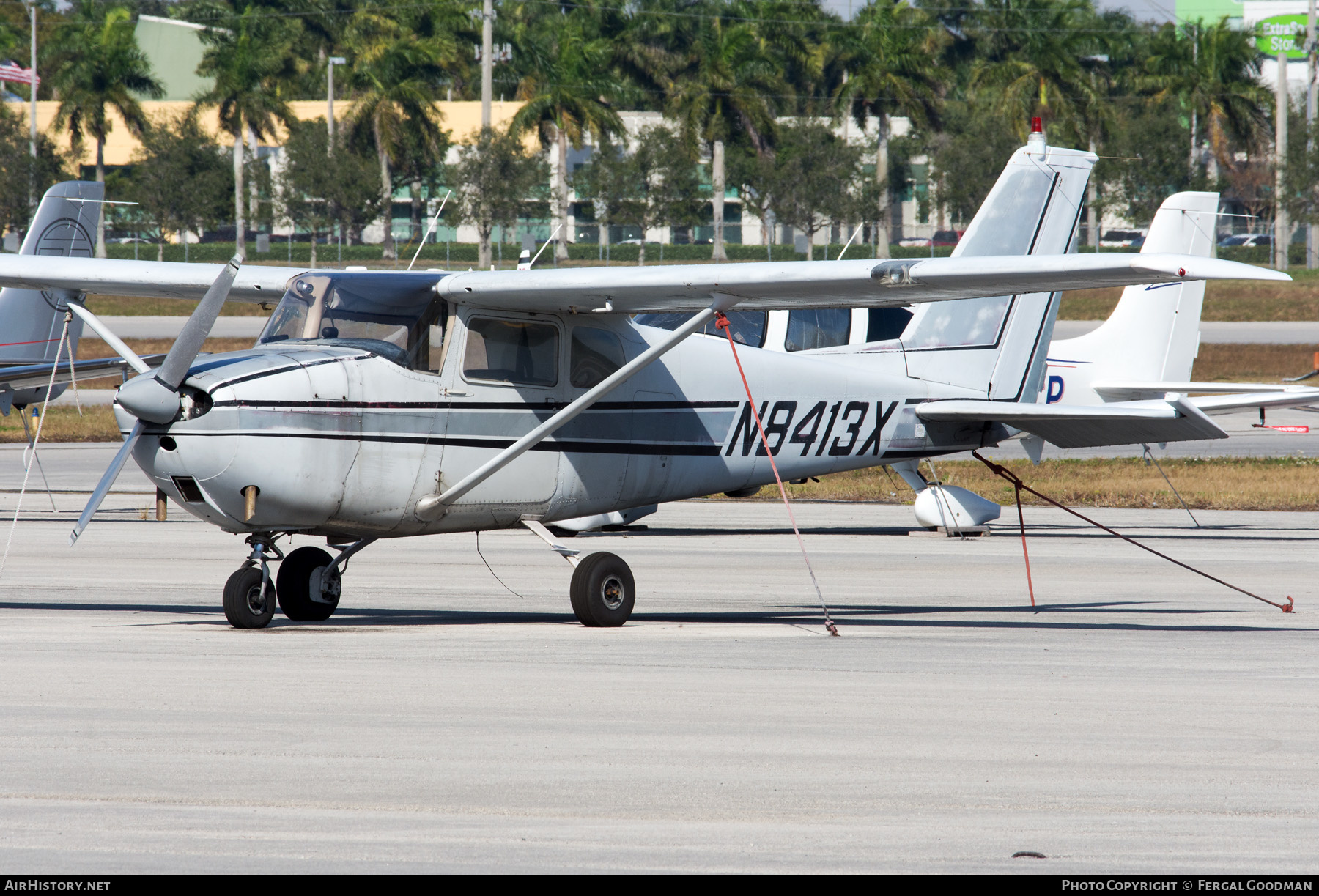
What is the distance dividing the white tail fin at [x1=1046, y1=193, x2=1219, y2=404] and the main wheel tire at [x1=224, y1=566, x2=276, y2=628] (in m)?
11.9

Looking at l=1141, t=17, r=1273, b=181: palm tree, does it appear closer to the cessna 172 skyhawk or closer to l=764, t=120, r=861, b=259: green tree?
l=764, t=120, r=861, b=259: green tree

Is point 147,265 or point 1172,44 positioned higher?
point 1172,44

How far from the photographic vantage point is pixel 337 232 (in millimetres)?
69000

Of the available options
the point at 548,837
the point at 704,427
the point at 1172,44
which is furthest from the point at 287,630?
the point at 1172,44

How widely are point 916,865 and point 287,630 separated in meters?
5.98

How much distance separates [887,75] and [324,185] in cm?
2565

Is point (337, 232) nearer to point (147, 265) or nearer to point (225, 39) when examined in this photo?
point (225, 39)

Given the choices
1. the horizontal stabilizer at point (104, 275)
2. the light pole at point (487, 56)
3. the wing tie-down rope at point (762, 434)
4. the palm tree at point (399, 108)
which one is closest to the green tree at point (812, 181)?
the light pole at point (487, 56)

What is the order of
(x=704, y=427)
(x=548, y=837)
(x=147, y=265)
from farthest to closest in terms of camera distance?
(x=147, y=265), (x=704, y=427), (x=548, y=837)

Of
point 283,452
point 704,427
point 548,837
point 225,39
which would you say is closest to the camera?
point 548,837

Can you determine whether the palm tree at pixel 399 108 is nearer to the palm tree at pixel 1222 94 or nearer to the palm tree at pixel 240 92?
the palm tree at pixel 240 92

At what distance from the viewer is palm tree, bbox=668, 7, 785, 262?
219 ft

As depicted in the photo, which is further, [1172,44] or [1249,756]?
[1172,44]

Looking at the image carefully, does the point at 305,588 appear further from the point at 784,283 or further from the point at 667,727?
the point at 667,727
